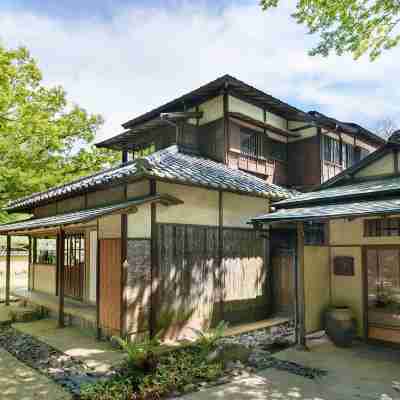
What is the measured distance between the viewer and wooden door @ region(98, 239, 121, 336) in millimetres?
7562

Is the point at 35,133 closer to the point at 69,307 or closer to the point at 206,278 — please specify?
the point at 69,307

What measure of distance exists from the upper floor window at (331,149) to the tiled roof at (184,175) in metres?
4.48

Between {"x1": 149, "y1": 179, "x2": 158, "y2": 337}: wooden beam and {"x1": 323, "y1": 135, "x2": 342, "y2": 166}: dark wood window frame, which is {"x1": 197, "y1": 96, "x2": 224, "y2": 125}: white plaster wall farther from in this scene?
{"x1": 323, "y1": 135, "x2": 342, "y2": 166}: dark wood window frame

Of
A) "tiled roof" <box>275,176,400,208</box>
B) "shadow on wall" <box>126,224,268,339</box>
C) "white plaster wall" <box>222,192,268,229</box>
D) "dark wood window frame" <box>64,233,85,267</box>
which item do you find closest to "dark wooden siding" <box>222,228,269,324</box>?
"shadow on wall" <box>126,224,268,339</box>

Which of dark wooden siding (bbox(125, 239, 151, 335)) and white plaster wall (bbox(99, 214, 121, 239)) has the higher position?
white plaster wall (bbox(99, 214, 121, 239))

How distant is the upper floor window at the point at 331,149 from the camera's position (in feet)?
47.1

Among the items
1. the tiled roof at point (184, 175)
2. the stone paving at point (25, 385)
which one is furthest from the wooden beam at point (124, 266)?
the stone paving at point (25, 385)

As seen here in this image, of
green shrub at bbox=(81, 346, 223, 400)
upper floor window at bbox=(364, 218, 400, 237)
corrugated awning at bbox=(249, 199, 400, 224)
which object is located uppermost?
corrugated awning at bbox=(249, 199, 400, 224)

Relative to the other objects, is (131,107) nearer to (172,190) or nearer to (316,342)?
(172,190)

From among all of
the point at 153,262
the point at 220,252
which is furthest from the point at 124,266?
the point at 220,252

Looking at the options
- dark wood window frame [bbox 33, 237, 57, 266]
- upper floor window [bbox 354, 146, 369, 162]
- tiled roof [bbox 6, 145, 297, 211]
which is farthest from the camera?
upper floor window [bbox 354, 146, 369, 162]

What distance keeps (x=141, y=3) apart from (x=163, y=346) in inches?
325

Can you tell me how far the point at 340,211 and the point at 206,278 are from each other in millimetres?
3870

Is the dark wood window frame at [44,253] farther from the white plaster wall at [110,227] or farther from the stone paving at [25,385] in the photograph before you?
the stone paving at [25,385]
